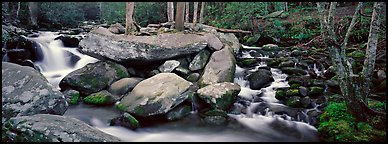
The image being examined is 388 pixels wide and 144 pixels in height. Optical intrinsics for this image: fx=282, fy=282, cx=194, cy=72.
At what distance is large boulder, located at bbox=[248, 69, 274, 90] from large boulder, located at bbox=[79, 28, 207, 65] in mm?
2578

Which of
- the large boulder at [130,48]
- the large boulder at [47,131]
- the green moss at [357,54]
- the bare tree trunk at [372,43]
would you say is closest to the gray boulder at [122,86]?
the large boulder at [130,48]

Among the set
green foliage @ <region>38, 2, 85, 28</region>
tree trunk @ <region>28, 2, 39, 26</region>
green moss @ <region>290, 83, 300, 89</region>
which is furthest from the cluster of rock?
green foliage @ <region>38, 2, 85, 28</region>

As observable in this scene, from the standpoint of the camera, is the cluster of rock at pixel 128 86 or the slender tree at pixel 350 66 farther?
the slender tree at pixel 350 66

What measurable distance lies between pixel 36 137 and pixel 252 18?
54.8 feet

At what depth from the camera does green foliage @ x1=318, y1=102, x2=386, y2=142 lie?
573 cm

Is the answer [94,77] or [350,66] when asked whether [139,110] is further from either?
[350,66]

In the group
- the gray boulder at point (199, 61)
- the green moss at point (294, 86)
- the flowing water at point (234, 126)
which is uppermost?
the gray boulder at point (199, 61)

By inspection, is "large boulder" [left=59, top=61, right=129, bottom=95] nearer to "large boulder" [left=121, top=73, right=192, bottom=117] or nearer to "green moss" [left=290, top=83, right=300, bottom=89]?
"large boulder" [left=121, top=73, right=192, bottom=117]

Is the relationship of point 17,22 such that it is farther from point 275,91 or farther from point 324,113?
point 324,113

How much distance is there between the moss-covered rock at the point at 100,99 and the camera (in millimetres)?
8320

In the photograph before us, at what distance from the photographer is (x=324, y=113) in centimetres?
698

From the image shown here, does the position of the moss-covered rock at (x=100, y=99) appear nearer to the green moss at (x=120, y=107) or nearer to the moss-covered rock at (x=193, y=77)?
the green moss at (x=120, y=107)

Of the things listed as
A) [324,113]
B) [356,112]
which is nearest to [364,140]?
[356,112]

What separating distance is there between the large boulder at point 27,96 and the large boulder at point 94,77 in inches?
112
